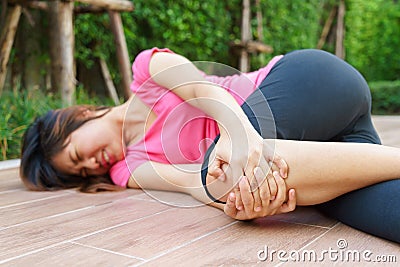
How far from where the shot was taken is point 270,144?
1203 millimetres

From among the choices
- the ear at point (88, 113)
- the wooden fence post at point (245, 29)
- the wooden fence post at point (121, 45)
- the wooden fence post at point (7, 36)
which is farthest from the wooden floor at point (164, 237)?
the wooden fence post at point (245, 29)

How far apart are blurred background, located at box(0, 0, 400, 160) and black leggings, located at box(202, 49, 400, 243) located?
5.39ft

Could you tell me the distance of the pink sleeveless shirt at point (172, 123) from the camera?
63.4 inches

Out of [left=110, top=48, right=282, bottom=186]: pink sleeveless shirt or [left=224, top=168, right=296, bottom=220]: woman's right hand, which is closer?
[left=224, top=168, right=296, bottom=220]: woman's right hand

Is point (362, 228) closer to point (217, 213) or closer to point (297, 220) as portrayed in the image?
point (297, 220)

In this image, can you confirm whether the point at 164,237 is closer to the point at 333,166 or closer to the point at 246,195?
the point at 246,195

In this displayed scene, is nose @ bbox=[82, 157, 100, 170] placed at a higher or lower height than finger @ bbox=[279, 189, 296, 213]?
lower

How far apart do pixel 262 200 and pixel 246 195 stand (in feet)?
0.15

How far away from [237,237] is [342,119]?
1.79ft

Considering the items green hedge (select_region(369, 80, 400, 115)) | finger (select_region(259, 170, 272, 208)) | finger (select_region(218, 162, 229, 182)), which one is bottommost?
green hedge (select_region(369, 80, 400, 115))

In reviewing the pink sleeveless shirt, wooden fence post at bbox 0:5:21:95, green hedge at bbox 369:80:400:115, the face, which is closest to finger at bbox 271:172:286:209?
the pink sleeveless shirt

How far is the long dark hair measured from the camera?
5.58 feet

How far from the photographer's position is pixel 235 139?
121 centimetres

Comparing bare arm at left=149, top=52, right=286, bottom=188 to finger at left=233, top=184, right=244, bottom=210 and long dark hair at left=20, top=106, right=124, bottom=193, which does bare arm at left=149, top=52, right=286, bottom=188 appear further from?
long dark hair at left=20, top=106, right=124, bottom=193
